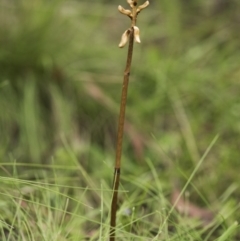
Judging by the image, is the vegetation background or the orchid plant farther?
the vegetation background

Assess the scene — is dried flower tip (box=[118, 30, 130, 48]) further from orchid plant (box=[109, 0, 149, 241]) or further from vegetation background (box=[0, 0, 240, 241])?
vegetation background (box=[0, 0, 240, 241])

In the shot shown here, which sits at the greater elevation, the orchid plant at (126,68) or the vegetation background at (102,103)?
the orchid plant at (126,68)

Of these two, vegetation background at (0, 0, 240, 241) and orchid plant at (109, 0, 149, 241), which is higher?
orchid plant at (109, 0, 149, 241)

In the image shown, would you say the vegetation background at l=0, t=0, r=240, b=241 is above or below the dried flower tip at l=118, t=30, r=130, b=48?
below

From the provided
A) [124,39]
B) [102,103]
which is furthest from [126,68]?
[102,103]

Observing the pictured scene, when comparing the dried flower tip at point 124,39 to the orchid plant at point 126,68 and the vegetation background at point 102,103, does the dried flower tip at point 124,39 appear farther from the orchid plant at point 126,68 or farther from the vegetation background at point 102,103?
the vegetation background at point 102,103

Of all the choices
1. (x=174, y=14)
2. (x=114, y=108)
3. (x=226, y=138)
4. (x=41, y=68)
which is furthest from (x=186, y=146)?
(x=174, y=14)

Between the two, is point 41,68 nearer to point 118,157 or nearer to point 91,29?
point 91,29

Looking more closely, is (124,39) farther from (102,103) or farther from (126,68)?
(102,103)

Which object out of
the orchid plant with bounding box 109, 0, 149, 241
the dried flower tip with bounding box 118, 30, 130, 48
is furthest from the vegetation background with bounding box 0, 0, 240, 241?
the dried flower tip with bounding box 118, 30, 130, 48

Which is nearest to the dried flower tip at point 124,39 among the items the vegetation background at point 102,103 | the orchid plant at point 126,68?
the orchid plant at point 126,68

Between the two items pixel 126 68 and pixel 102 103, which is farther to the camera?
pixel 102 103
